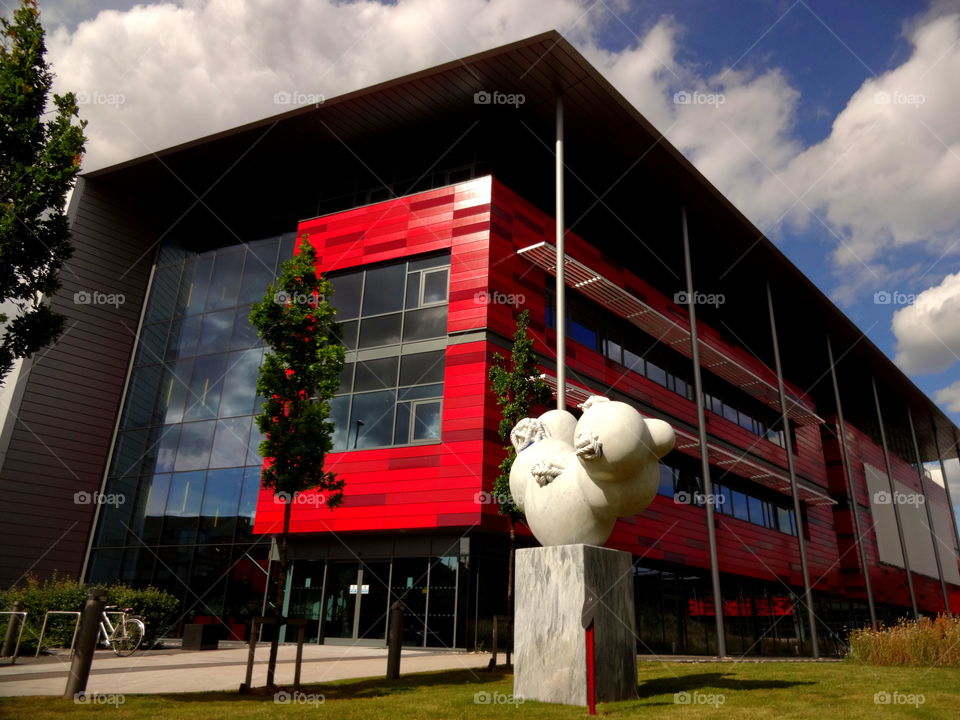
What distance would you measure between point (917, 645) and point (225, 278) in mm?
24015

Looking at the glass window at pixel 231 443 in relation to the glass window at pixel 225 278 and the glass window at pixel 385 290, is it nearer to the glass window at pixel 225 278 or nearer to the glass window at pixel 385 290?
the glass window at pixel 225 278

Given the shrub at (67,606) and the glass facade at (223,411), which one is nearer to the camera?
the shrub at (67,606)

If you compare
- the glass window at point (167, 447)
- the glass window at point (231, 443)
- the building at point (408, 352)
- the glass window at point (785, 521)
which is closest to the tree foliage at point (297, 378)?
the building at point (408, 352)

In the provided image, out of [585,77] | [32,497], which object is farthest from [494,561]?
[32,497]

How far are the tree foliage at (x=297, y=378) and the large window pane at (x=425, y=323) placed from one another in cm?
938

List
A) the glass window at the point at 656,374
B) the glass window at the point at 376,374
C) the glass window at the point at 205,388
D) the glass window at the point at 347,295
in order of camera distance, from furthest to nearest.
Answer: the glass window at the point at 656,374
the glass window at the point at 205,388
the glass window at the point at 347,295
the glass window at the point at 376,374

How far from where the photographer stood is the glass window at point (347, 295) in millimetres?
22891

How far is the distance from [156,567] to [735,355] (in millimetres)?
26000

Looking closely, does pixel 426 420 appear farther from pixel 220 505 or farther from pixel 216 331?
pixel 216 331

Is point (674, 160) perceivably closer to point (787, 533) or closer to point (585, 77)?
point (585, 77)

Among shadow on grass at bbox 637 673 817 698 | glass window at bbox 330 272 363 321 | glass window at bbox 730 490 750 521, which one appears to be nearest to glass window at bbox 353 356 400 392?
glass window at bbox 330 272 363 321

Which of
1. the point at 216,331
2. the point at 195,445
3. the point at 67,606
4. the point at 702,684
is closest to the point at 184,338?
the point at 216,331

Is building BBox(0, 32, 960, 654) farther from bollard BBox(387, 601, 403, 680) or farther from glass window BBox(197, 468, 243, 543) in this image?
bollard BBox(387, 601, 403, 680)

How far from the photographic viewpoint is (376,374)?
21.6m
